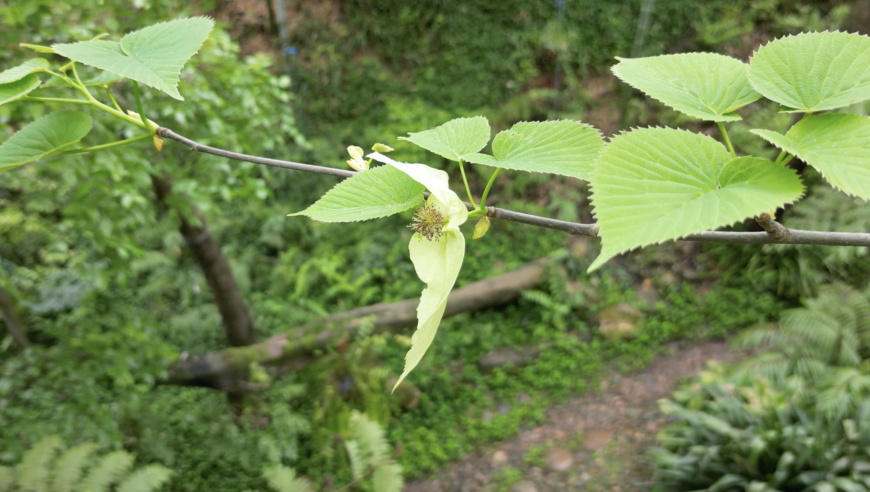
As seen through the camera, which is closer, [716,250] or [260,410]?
[260,410]

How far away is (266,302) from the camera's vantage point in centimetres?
477

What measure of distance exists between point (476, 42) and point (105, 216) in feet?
17.4

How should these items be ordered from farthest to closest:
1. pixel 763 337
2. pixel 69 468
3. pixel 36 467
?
pixel 763 337, pixel 69 468, pixel 36 467

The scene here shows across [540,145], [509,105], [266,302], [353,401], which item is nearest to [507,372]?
[353,401]

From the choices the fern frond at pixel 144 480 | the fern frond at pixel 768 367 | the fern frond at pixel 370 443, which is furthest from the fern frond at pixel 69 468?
the fern frond at pixel 768 367

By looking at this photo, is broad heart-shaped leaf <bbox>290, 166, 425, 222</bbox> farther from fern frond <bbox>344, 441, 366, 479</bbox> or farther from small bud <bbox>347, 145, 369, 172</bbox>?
fern frond <bbox>344, 441, 366, 479</bbox>

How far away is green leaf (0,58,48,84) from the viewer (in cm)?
49

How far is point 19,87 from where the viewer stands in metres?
0.52

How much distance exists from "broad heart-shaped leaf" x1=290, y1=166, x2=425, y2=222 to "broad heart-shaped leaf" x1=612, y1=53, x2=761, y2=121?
213 mm

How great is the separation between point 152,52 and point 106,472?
10.5ft

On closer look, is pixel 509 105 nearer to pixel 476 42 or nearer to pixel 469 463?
pixel 476 42

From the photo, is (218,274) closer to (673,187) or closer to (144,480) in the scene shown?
(144,480)

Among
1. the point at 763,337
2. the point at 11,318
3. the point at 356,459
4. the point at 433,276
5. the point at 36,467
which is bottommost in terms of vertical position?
the point at 356,459

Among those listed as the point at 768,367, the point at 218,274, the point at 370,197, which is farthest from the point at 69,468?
the point at 768,367
